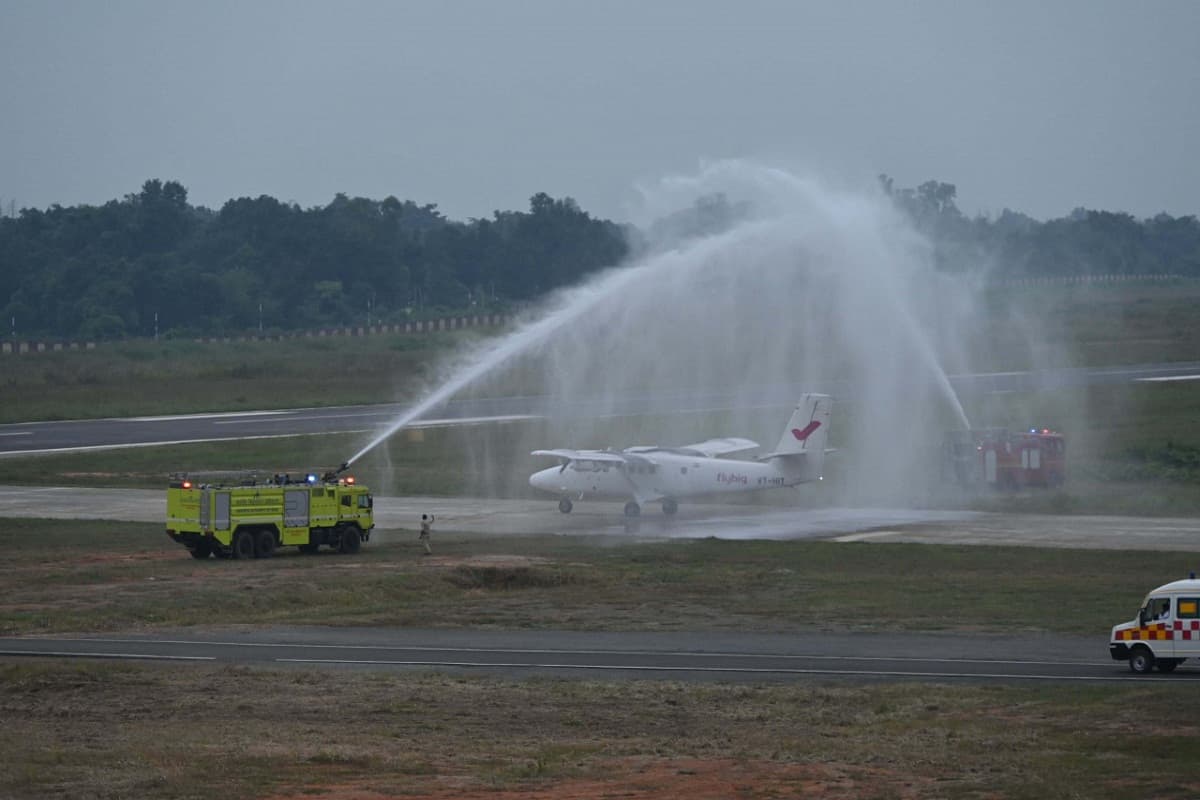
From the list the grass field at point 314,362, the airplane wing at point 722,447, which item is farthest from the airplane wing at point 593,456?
the grass field at point 314,362

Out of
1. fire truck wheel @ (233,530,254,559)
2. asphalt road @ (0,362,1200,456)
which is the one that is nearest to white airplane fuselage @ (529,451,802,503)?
fire truck wheel @ (233,530,254,559)

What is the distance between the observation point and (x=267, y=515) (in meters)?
51.5

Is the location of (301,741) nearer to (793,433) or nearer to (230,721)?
(230,721)

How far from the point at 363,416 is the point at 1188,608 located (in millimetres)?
80509

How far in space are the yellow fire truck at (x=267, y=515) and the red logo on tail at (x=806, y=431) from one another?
20.1 meters

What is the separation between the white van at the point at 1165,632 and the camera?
98.0ft

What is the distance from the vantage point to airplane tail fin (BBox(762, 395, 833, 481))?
211ft

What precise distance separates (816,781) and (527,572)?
24318mm

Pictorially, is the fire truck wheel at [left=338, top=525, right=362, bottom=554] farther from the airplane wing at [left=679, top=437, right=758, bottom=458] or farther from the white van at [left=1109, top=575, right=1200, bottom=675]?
the white van at [left=1109, top=575, right=1200, bottom=675]

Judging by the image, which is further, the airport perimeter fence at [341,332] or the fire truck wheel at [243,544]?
the airport perimeter fence at [341,332]

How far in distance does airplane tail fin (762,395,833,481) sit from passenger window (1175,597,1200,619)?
34247mm

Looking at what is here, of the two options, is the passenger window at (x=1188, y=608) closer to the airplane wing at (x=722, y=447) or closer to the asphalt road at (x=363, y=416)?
the airplane wing at (x=722, y=447)

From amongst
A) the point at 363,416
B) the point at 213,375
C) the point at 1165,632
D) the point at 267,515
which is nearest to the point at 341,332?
the point at 213,375

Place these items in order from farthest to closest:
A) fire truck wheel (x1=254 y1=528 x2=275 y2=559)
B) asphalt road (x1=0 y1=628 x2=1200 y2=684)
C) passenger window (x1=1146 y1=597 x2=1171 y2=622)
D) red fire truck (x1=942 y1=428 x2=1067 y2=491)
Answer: red fire truck (x1=942 y1=428 x2=1067 y2=491), fire truck wheel (x1=254 y1=528 x2=275 y2=559), asphalt road (x1=0 y1=628 x2=1200 y2=684), passenger window (x1=1146 y1=597 x2=1171 y2=622)
